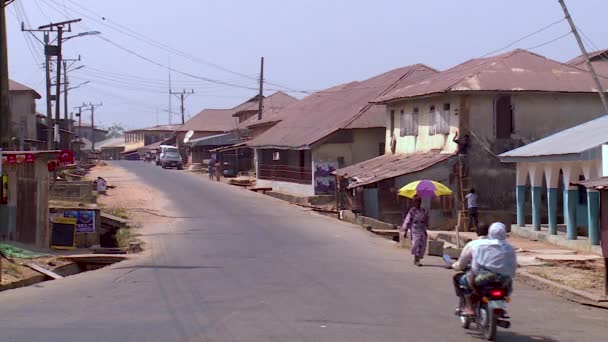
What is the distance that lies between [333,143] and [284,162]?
10070 mm

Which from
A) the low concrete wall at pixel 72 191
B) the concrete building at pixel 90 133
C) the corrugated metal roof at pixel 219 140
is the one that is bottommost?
the low concrete wall at pixel 72 191

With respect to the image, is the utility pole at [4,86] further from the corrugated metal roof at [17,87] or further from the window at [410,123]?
the corrugated metal roof at [17,87]

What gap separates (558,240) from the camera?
81.0 feet

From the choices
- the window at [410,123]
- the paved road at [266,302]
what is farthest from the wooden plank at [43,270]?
the window at [410,123]

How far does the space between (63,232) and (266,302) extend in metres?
19.7

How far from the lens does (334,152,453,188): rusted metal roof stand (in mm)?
33438

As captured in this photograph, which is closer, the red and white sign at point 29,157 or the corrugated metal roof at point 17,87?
the red and white sign at point 29,157

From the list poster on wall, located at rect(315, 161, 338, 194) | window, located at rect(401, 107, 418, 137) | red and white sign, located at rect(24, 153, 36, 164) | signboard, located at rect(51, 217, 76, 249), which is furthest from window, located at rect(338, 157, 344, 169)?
red and white sign, located at rect(24, 153, 36, 164)

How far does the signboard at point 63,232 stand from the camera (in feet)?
99.3

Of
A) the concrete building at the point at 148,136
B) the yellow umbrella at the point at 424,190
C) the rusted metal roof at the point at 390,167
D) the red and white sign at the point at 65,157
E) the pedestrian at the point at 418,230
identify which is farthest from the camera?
the concrete building at the point at 148,136

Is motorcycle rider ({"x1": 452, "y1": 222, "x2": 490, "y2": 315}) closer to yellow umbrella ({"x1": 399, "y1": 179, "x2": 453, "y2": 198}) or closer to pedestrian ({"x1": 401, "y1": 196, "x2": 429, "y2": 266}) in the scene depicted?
pedestrian ({"x1": 401, "y1": 196, "x2": 429, "y2": 266})

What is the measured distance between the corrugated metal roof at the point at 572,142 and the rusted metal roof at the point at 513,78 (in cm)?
545

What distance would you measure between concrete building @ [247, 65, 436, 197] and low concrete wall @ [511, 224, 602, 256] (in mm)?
17023

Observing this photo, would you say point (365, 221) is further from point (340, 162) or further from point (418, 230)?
point (418, 230)
